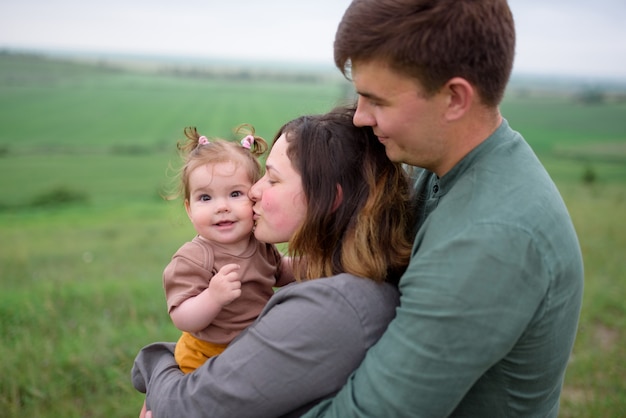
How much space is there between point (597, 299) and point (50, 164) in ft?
86.9

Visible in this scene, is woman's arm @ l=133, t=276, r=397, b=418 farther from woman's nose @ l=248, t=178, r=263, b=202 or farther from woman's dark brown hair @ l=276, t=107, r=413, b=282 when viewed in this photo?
woman's nose @ l=248, t=178, r=263, b=202

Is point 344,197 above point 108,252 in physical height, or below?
above

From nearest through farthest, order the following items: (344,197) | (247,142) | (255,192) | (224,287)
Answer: (344,197) < (224,287) < (255,192) < (247,142)

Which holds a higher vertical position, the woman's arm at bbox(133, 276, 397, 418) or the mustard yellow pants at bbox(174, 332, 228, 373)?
the woman's arm at bbox(133, 276, 397, 418)

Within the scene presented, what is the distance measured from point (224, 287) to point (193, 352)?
0.37 m

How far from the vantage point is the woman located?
198 cm

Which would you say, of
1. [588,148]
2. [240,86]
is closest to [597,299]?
[588,148]

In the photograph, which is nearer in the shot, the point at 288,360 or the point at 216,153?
the point at 288,360

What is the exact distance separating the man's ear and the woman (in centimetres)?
42

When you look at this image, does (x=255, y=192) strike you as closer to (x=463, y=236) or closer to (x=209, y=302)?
(x=209, y=302)

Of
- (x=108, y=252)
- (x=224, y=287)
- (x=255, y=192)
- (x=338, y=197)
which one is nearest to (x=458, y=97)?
(x=338, y=197)

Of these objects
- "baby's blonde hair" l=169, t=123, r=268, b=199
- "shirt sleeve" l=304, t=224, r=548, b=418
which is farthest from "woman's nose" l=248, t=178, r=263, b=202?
"shirt sleeve" l=304, t=224, r=548, b=418

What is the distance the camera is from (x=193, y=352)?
2615 millimetres

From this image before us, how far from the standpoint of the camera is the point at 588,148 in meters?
29.0
